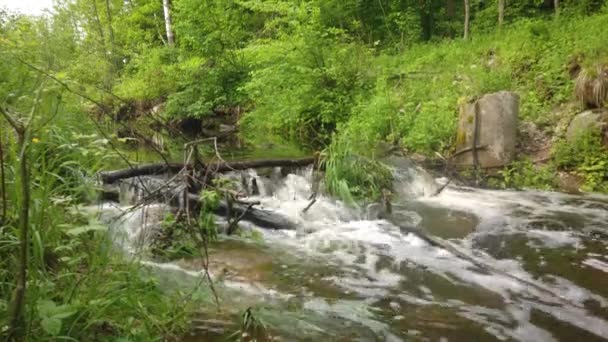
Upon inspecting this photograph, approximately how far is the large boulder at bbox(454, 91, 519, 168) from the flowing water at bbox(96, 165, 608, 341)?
4.27 feet

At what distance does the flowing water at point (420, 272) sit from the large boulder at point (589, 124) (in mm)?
1235

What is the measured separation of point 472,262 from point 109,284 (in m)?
3.15

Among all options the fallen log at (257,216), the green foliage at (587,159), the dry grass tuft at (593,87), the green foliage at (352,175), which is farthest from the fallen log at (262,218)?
the dry grass tuft at (593,87)

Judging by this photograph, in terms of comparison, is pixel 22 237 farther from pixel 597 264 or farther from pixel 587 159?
pixel 587 159

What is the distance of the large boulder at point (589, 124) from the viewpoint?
22.6 ft

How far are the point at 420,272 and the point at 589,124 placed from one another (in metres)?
4.65

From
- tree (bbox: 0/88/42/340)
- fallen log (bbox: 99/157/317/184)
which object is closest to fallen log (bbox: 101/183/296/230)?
fallen log (bbox: 99/157/317/184)

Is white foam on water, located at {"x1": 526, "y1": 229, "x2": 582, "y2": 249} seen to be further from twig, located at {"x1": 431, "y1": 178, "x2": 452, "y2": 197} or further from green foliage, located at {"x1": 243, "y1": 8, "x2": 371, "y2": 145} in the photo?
green foliage, located at {"x1": 243, "y1": 8, "x2": 371, "y2": 145}

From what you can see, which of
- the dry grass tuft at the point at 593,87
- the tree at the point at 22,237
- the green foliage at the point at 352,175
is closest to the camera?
the tree at the point at 22,237

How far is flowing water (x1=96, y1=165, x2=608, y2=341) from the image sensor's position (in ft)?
10.1

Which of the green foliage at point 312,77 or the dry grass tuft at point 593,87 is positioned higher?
the green foliage at point 312,77

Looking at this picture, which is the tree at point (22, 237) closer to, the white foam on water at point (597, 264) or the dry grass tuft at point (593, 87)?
the white foam on water at point (597, 264)

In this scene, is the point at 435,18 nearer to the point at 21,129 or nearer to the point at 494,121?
the point at 494,121

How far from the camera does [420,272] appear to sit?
4105mm
